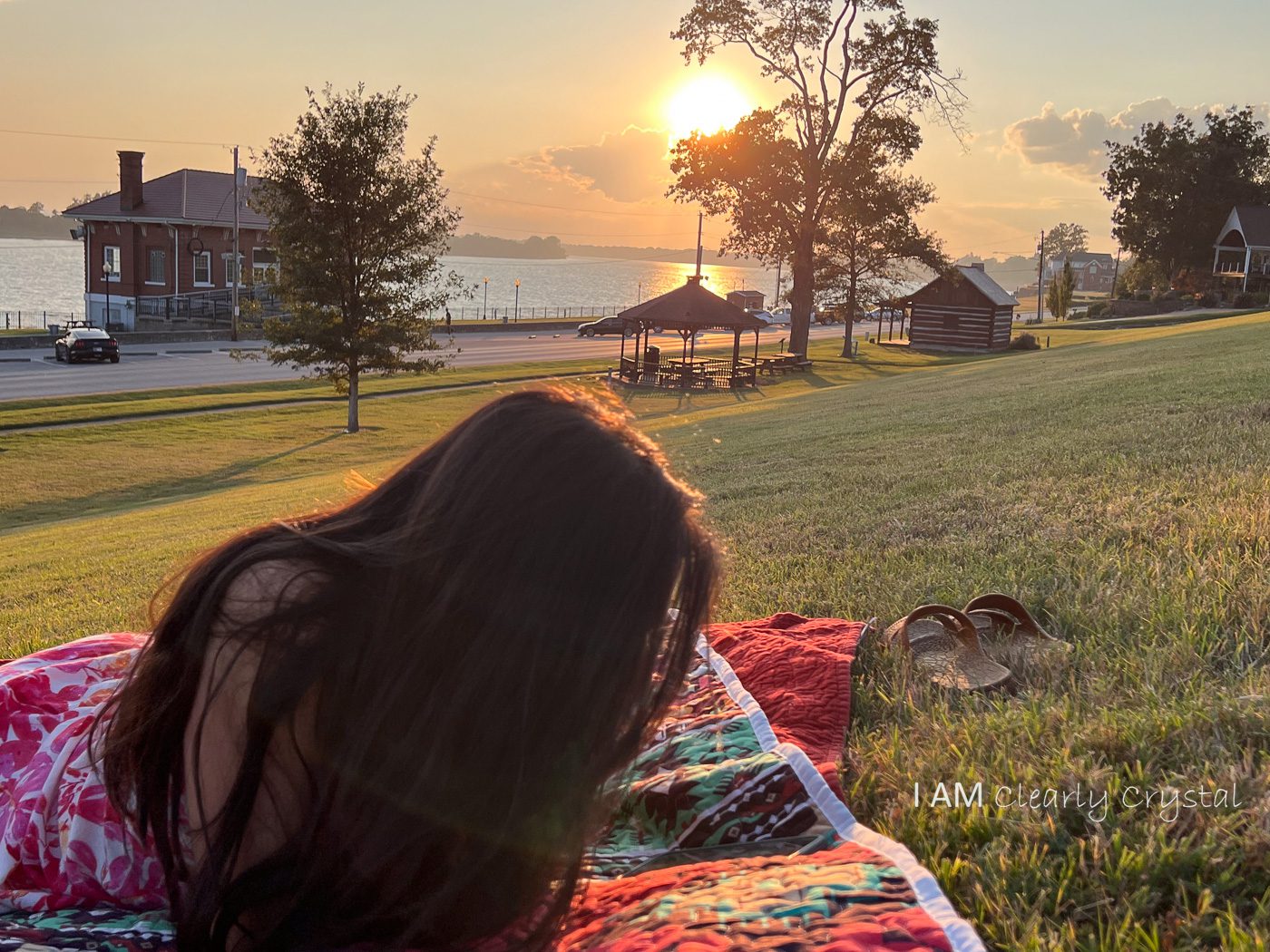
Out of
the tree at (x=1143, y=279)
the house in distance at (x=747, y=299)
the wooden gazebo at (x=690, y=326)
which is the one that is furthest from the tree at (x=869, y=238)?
the house in distance at (x=747, y=299)

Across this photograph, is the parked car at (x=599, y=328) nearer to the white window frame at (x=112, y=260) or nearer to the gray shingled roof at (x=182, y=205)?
the gray shingled roof at (x=182, y=205)

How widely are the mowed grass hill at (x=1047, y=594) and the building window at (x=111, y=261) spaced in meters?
48.8

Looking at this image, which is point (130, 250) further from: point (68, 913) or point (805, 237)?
point (68, 913)

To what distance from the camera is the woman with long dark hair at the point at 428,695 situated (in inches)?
65.6

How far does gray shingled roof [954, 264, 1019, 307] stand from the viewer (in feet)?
179

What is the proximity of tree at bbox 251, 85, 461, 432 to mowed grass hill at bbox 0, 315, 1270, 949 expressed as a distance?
14.4 m

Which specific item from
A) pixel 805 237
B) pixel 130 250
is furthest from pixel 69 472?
pixel 130 250

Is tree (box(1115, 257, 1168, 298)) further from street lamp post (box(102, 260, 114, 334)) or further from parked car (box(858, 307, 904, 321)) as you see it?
street lamp post (box(102, 260, 114, 334))

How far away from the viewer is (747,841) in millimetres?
2410

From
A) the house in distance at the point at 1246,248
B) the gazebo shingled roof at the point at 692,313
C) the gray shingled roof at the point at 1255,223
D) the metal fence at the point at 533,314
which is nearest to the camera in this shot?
the gazebo shingled roof at the point at 692,313

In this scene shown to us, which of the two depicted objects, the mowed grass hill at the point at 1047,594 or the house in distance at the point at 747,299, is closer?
the mowed grass hill at the point at 1047,594

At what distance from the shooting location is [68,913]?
216 centimetres

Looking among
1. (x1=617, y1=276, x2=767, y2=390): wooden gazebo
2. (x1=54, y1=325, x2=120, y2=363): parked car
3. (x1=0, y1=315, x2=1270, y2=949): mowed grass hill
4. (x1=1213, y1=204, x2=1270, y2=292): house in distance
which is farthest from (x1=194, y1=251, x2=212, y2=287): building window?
(x1=1213, y1=204, x2=1270, y2=292): house in distance

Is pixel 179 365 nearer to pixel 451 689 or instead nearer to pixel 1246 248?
pixel 451 689
